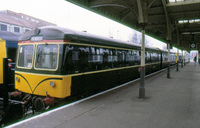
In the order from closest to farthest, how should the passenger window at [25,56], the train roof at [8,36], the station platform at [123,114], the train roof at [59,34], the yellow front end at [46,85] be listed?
1. the station platform at [123,114]
2. the yellow front end at [46,85]
3. the train roof at [59,34]
4. the passenger window at [25,56]
5. the train roof at [8,36]

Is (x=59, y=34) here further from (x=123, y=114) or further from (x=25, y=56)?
(x=123, y=114)

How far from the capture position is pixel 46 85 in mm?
6734

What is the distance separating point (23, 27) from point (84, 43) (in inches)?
1893

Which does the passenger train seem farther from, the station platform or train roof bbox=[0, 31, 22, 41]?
train roof bbox=[0, 31, 22, 41]

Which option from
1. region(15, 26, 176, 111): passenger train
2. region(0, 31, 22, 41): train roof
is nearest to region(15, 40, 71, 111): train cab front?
region(15, 26, 176, 111): passenger train

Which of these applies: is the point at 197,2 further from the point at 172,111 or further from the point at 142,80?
the point at 172,111

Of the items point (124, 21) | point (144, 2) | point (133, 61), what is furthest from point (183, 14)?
point (144, 2)

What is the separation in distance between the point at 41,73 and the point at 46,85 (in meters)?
0.50

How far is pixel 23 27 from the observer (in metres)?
50.5

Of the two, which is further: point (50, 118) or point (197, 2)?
point (197, 2)

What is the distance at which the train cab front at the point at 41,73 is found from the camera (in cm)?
657

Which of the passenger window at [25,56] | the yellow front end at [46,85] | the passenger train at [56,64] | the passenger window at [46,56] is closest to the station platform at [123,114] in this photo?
the yellow front end at [46,85]

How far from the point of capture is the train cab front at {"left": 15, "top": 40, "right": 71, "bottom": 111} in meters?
6.57

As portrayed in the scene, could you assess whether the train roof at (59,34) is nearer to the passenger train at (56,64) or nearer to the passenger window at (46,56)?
the passenger train at (56,64)
